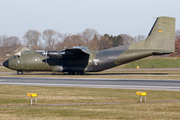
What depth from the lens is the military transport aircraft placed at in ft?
118

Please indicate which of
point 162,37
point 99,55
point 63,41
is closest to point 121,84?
point 99,55

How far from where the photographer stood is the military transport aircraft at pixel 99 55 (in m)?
35.9

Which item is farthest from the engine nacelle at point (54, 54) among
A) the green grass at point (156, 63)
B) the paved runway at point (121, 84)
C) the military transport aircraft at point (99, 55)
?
the green grass at point (156, 63)

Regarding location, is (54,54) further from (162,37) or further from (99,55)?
(162,37)

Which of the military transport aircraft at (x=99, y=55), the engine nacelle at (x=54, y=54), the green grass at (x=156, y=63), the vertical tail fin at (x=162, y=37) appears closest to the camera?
the vertical tail fin at (x=162, y=37)

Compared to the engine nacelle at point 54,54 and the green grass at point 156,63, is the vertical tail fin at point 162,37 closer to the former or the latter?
the engine nacelle at point 54,54

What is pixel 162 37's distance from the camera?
36031mm

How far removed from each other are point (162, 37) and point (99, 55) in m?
10.6

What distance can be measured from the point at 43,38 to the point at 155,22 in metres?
77.4

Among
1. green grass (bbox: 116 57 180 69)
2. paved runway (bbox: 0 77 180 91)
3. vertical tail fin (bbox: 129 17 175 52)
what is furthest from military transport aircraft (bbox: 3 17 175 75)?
green grass (bbox: 116 57 180 69)

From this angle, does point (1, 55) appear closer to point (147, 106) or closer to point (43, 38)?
point (43, 38)

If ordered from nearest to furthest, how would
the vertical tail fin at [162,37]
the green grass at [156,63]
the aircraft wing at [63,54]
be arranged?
1. the vertical tail fin at [162,37]
2. the aircraft wing at [63,54]
3. the green grass at [156,63]

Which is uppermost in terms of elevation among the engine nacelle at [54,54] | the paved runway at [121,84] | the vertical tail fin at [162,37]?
the vertical tail fin at [162,37]

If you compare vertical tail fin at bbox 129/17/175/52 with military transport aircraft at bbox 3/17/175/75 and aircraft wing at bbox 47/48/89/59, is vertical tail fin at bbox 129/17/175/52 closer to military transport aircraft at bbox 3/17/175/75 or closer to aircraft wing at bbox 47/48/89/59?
military transport aircraft at bbox 3/17/175/75
